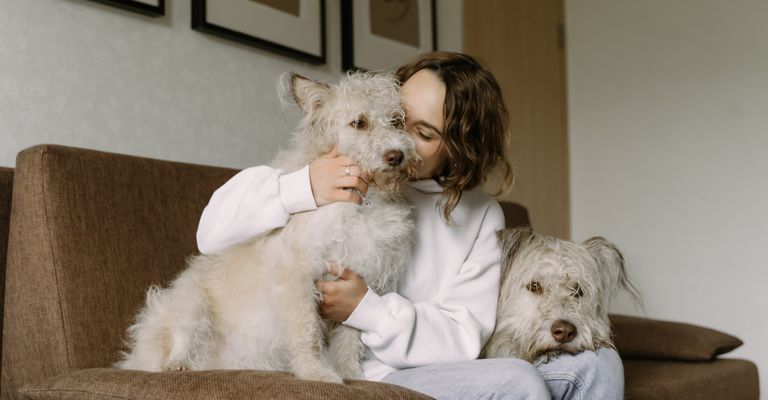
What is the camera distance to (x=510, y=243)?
2307 mm

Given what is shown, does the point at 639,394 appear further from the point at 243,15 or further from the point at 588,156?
the point at 588,156

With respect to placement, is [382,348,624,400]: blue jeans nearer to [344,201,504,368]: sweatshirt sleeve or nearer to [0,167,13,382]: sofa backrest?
[344,201,504,368]: sweatshirt sleeve

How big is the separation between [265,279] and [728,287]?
3719mm

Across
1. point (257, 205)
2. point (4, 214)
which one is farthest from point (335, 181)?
point (4, 214)

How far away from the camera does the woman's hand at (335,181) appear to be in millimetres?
1843

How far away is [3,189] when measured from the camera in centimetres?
208

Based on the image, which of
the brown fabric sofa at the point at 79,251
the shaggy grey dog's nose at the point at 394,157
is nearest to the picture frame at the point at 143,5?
the brown fabric sofa at the point at 79,251

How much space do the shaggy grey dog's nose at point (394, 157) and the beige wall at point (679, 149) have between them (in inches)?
139

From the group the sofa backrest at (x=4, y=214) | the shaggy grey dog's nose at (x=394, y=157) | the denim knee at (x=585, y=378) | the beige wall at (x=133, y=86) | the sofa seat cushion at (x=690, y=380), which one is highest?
the beige wall at (x=133, y=86)

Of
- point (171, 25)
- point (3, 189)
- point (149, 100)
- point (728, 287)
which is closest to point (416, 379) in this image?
point (3, 189)

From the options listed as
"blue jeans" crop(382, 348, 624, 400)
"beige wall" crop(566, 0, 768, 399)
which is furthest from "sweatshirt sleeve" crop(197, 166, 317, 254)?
"beige wall" crop(566, 0, 768, 399)

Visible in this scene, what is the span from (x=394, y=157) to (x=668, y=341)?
5.94ft

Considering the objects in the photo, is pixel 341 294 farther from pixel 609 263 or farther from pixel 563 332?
pixel 609 263

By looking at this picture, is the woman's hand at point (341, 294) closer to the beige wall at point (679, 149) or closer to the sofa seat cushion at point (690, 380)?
the sofa seat cushion at point (690, 380)
